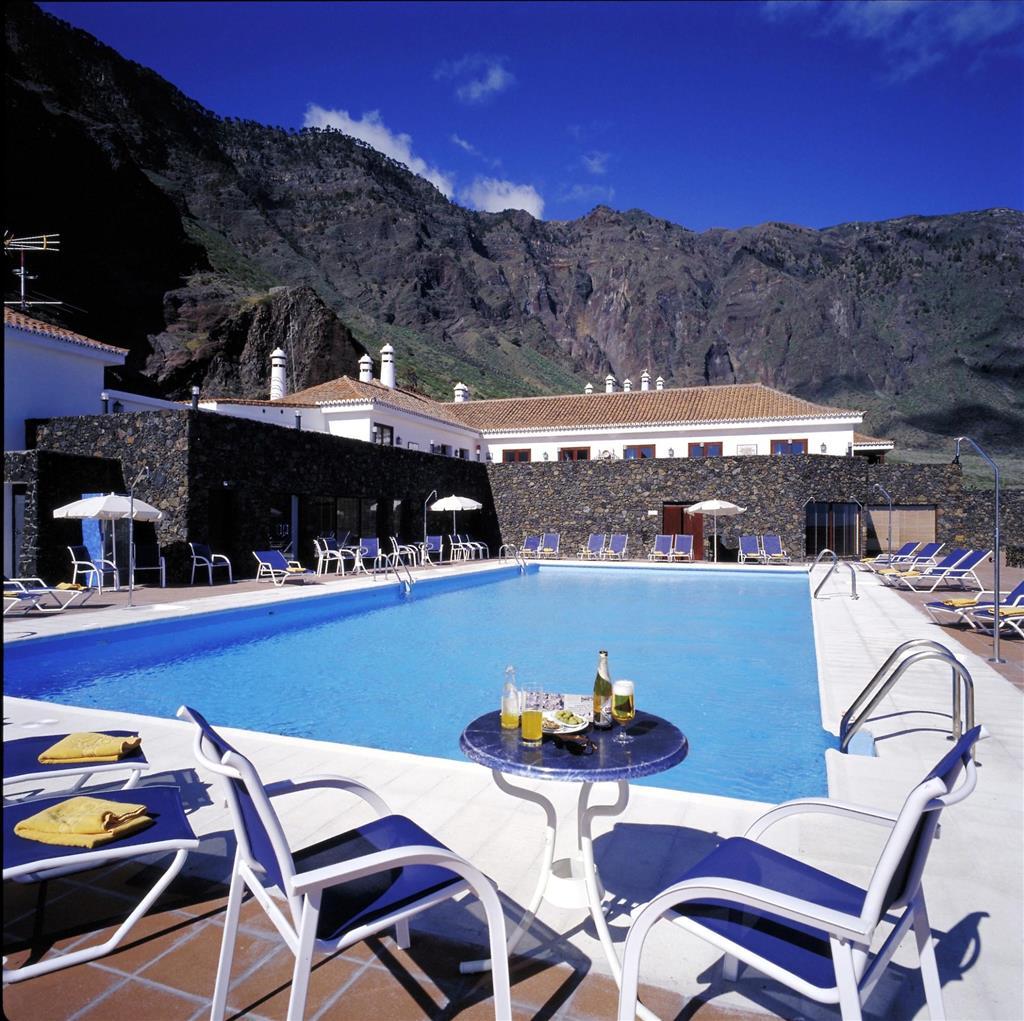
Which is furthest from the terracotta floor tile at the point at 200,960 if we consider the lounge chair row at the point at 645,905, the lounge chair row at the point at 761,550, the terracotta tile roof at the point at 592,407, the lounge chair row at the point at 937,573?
the terracotta tile roof at the point at 592,407

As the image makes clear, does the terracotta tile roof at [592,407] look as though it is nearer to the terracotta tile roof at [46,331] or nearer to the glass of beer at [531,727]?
the terracotta tile roof at [46,331]

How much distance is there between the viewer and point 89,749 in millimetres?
3221

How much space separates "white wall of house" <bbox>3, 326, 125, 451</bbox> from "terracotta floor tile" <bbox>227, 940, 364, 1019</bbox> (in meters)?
14.5

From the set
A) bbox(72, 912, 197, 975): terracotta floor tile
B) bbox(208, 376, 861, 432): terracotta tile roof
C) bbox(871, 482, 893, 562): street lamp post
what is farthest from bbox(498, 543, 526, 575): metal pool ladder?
bbox(72, 912, 197, 975): terracotta floor tile

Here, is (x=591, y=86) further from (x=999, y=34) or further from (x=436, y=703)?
(x=436, y=703)

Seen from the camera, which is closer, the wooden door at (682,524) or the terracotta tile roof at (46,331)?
the terracotta tile roof at (46,331)

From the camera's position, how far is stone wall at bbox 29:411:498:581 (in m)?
13.5

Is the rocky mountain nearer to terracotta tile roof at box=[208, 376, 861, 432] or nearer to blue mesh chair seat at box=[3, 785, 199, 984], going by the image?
terracotta tile roof at box=[208, 376, 861, 432]

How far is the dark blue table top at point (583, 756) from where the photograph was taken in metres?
2.31

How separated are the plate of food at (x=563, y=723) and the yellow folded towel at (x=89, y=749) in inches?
75.9

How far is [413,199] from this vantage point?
3044 inches

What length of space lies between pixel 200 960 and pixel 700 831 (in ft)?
6.53

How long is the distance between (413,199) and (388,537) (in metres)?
66.7

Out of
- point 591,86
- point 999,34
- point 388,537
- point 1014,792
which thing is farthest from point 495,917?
point 388,537
